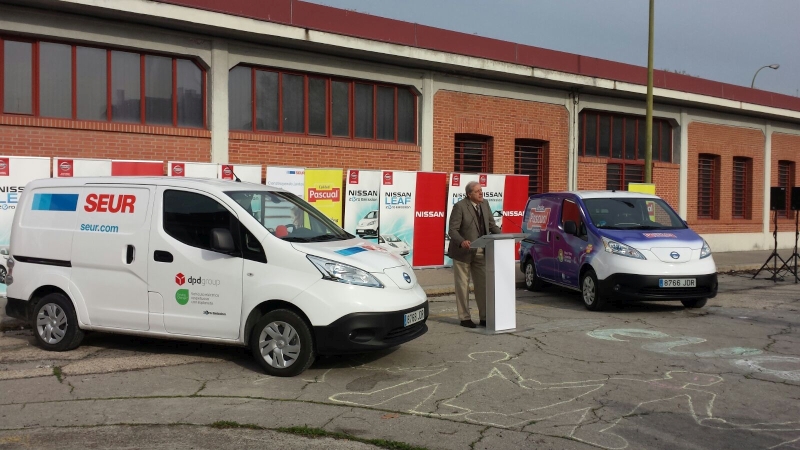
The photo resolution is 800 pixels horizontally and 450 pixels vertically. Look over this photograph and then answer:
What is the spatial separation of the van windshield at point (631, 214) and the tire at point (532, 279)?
201cm

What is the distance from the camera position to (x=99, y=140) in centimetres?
1268

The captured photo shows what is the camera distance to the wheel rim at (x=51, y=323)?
777 centimetres

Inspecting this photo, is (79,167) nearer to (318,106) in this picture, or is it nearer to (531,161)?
(318,106)

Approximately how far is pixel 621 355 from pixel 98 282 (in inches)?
216

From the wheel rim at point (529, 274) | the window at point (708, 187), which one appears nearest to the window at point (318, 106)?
the wheel rim at point (529, 274)

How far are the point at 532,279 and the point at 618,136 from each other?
991 cm

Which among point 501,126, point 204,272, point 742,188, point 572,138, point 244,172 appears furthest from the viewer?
point 742,188

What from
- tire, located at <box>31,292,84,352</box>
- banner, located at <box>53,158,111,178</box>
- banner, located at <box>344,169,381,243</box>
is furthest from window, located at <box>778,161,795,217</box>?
tire, located at <box>31,292,84,352</box>

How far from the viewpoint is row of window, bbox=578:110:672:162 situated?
2073cm

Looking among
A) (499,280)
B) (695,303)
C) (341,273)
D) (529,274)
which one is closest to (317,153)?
(529,274)

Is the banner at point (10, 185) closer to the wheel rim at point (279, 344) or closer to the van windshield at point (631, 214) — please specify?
the wheel rim at point (279, 344)

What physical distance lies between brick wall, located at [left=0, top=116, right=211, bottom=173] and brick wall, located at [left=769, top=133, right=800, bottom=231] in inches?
845

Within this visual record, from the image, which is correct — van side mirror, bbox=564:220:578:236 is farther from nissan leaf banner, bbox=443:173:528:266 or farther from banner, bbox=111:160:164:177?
banner, bbox=111:160:164:177

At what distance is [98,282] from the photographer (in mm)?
7496
